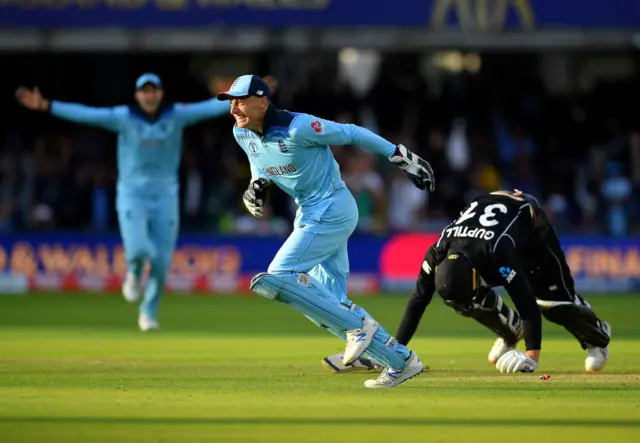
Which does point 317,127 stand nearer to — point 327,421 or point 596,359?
point 327,421

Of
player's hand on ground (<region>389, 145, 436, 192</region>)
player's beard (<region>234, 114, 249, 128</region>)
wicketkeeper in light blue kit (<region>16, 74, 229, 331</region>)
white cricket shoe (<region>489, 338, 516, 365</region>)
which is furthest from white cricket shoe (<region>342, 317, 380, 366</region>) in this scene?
wicketkeeper in light blue kit (<region>16, 74, 229, 331</region>)

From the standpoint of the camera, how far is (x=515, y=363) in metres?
9.07

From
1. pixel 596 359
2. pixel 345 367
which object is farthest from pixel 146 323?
pixel 596 359

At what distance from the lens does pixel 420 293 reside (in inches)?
366

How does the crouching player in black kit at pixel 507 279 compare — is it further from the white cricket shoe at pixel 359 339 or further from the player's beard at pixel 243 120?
the player's beard at pixel 243 120

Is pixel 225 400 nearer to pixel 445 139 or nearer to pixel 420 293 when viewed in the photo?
pixel 420 293

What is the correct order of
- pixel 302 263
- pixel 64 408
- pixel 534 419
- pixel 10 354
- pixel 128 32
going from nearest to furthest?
1. pixel 534 419
2. pixel 64 408
3. pixel 302 263
4. pixel 10 354
5. pixel 128 32

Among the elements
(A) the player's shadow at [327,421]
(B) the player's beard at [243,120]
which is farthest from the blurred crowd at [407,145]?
(A) the player's shadow at [327,421]

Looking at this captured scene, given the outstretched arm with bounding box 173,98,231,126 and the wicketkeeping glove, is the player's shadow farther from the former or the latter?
the outstretched arm with bounding box 173,98,231,126

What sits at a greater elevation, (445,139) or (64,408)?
(445,139)

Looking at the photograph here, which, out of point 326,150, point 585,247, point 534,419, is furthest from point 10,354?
point 585,247

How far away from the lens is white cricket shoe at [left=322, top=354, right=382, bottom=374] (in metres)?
9.39

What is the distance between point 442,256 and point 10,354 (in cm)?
386

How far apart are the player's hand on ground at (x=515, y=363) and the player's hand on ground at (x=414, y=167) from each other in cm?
153
